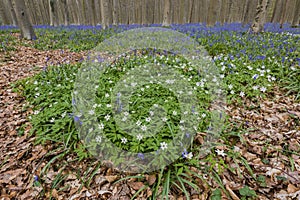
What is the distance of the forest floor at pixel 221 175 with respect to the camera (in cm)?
190

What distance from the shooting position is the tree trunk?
728cm

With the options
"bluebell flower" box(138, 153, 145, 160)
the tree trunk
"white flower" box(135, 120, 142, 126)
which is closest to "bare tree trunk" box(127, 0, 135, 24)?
the tree trunk

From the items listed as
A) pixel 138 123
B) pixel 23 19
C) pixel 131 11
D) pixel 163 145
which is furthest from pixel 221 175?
pixel 131 11

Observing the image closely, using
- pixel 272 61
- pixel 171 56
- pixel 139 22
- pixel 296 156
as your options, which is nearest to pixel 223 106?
pixel 296 156

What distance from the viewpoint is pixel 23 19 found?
7.67 meters

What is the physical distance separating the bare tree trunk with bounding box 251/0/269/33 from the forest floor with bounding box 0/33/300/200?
16.7ft

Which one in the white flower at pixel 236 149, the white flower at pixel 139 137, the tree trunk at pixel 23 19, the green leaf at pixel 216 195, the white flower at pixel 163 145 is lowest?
the green leaf at pixel 216 195

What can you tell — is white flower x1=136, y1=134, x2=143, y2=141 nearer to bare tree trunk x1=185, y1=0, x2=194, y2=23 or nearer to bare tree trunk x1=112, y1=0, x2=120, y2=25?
bare tree trunk x1=112, y1=0, x2=120, y2=25

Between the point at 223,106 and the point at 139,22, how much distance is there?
12411mm

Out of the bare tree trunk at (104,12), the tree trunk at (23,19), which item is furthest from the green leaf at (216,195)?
the bare tree trunk at (104,12)

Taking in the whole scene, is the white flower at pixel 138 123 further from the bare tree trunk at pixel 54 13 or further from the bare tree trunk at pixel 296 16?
the bare tree trunk at pixel 54 13

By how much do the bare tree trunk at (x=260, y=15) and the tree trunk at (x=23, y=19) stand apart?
9278mm

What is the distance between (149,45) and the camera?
628 centimetres

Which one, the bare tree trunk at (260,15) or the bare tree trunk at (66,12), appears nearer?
the bare tree trunk at (260,15)
